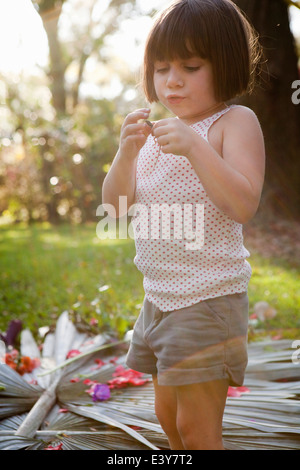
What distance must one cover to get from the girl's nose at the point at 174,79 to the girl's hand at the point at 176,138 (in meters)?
0.15

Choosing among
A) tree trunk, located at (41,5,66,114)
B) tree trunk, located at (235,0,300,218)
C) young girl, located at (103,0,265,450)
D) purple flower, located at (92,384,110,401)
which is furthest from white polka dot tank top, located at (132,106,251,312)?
tree trunk, located at (41,5,66,114)

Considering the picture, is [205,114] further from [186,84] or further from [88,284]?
[88,284]

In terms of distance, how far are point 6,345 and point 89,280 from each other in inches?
75.5

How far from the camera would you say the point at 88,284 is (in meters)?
4.66

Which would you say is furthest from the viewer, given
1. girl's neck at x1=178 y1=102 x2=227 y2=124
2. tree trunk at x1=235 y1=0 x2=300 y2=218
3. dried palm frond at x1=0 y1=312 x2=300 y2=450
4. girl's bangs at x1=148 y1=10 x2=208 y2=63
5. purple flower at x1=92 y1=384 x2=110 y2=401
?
tree trunk at x1=235 y1=0 x2=300 y2=218

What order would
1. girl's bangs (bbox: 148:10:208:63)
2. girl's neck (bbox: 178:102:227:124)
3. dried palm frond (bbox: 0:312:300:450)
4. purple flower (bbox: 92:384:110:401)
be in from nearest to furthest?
girl's bangs (bbox: 148:10:208:63), girl's neck (bbox: 178:102:227:124), dried palm frond (bbox: 0:312:300:450), purple flower (bbox: 92:384:110:401)

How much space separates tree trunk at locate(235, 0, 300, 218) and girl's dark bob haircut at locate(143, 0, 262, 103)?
398 centimetres

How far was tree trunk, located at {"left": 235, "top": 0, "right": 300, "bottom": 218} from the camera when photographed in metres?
5.54

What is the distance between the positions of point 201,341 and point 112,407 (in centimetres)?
95

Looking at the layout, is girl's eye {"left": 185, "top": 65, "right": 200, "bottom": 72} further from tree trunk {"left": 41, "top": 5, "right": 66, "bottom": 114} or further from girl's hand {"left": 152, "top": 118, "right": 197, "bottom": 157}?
tree trunk {"left": 41, "top": 5, "right": 66, "bottom": 114}

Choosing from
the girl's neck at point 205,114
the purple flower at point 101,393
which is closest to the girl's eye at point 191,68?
the girl's neck at point 205,114

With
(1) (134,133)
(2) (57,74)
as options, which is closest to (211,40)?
(1) (134,133)

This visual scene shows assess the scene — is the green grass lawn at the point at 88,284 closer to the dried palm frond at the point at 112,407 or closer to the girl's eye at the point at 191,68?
the dried palm frond at the point at 112,407
